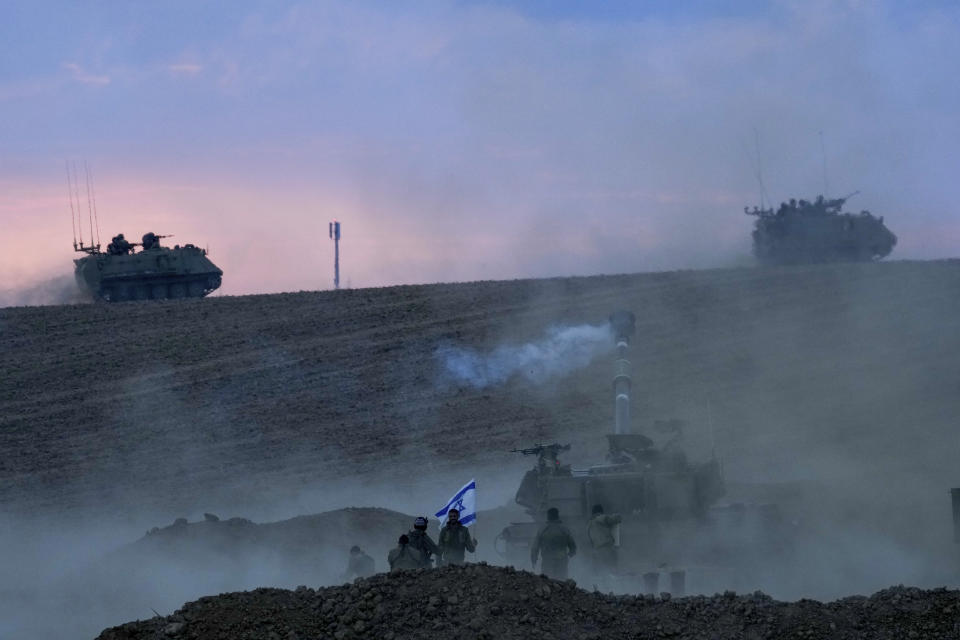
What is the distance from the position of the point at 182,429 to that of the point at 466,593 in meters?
20.7

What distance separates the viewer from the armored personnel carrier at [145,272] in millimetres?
50125

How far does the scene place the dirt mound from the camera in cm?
1156

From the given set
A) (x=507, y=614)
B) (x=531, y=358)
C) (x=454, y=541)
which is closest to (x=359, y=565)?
(x=454, y=541)

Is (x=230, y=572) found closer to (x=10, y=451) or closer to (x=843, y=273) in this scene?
(x=10, y=451)

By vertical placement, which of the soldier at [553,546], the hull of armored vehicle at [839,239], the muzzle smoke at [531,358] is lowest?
the soldier at [553,546]

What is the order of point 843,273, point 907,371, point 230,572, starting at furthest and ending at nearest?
point 843,273 → point 907,371 → point 230,572

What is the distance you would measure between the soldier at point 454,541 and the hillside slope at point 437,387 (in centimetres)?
858

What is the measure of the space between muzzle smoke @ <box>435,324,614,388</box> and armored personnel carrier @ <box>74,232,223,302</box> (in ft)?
55.6

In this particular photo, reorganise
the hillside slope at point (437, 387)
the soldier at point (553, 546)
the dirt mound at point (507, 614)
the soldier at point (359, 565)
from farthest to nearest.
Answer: the hillside slope at point (437, 387) < the soldier at point (359, 565) < the soldier at point (553, 546) < the dirt mound at point (507, 614)

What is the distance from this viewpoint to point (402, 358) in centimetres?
3681

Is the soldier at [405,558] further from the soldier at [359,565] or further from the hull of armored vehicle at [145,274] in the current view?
the hull of armored vehicle at [145,274]

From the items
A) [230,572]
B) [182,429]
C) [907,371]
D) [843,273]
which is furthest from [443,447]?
[843,273]

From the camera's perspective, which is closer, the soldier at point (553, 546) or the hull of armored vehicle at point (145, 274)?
the soldier at point (553, 546)

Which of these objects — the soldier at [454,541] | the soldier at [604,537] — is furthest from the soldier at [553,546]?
the soldier at [604,537]
